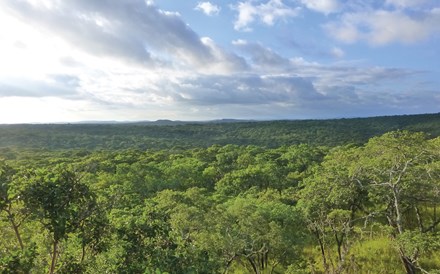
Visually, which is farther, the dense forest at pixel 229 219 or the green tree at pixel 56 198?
the dense forest at pixel 229 219

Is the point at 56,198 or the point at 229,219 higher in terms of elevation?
the point at 56,198

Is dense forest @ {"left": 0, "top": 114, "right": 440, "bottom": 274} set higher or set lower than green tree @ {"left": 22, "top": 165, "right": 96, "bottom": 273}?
lower

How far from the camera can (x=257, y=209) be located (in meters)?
30.0

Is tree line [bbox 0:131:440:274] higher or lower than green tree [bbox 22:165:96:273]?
lower

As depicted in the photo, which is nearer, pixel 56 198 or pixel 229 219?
pixel 56 198

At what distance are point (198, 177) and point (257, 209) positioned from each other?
112 ft

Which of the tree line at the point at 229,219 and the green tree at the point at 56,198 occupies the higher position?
the green tree at the point at 56,198

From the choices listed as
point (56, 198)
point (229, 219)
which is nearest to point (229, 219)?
point (229, 219)

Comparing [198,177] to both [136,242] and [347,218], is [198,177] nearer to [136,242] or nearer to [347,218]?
[347,218]

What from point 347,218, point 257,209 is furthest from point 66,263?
point 347,218

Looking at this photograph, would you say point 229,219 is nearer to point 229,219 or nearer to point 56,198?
point 229,219

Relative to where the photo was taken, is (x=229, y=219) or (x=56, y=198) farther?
(x=229, y=219)

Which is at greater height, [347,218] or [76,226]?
[76,226]

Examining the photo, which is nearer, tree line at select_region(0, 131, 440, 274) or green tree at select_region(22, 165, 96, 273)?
green tree at select_region(22, 165, 96, 273)
